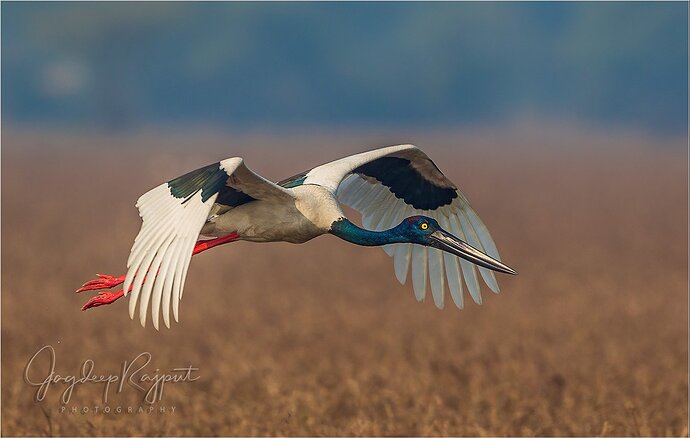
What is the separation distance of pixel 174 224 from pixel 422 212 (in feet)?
11.4

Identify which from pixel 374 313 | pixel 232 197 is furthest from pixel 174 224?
pixel 374 313

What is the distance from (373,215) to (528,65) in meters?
176

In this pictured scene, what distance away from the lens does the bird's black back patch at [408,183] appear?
10.8 m

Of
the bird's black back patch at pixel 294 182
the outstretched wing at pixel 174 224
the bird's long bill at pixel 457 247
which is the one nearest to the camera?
the outstretched wing at pixel 174 224

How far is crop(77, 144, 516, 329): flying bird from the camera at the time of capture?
770cm

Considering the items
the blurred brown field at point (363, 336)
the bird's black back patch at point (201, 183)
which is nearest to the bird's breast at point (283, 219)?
the bird's black back patch at point (201, 183)

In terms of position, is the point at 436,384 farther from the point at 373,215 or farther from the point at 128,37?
the point at 128,37

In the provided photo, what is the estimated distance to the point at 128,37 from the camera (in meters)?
114

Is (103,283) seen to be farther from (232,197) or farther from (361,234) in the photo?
(361,234)

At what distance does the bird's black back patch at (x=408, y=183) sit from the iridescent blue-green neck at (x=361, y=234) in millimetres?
1488

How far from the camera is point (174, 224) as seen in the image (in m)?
7.90

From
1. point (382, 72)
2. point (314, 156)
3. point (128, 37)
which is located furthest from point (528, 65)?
point (314, 156)
